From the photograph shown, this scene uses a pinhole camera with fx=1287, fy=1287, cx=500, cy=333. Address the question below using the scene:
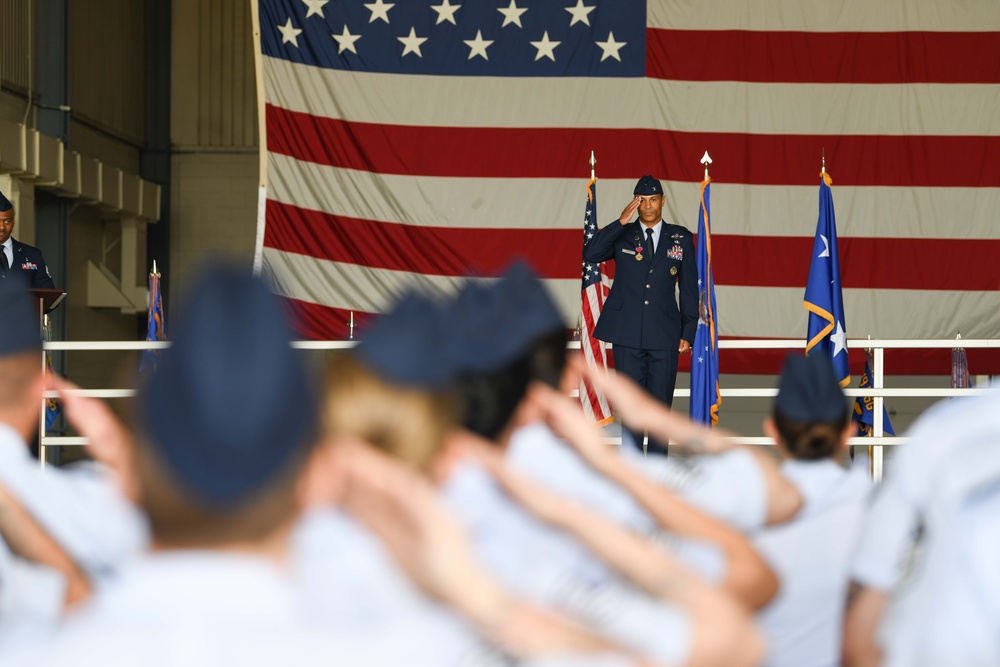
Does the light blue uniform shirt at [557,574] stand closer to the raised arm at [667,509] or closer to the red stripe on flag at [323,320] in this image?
the raised arm at [667,509]

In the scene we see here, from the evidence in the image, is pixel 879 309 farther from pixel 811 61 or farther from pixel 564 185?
pixel 564 185

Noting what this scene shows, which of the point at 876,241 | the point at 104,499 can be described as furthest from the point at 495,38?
the point at 104,499

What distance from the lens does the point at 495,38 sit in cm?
784

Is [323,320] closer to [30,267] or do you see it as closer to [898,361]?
[30,267]

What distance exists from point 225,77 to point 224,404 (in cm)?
1200

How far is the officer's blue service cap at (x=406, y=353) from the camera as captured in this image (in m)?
0.87

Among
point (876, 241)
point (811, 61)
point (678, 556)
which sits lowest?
point (678, 556)

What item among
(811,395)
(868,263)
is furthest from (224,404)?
(868,263)

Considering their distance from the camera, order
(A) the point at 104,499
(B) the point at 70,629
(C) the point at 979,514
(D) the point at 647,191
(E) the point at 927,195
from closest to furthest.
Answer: (B) the point at 70,629
(C) the point at 979,514
(A) the point at 104,499
(D) the point at 647,191
(E) the point at 927,195

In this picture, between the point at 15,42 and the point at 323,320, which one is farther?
the point at 15,42

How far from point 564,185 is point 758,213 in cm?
Answer: 116

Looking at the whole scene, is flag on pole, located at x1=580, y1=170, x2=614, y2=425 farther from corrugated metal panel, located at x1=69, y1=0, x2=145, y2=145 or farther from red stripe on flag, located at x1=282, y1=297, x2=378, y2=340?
corrugated metal panel, located at x1=69, y1=0, x2=145, y2=145

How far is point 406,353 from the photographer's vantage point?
2.88 ft

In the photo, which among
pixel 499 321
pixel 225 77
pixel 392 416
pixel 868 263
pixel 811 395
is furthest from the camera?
pixel 225 77
